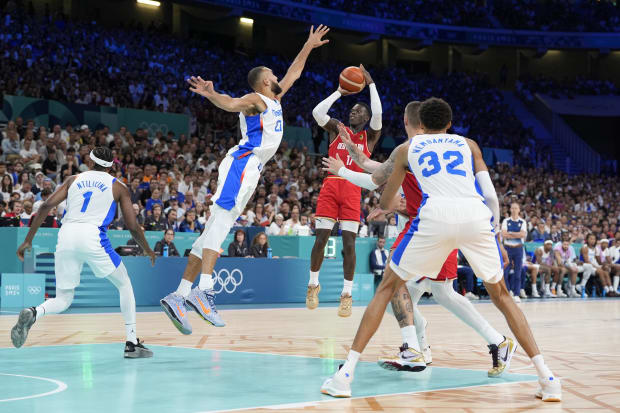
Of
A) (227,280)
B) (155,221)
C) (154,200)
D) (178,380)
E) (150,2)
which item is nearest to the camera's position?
(178,380)

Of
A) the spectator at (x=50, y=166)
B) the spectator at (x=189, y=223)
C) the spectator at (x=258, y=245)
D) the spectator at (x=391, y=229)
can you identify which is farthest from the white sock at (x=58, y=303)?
the spectator at (x=391, y=229)

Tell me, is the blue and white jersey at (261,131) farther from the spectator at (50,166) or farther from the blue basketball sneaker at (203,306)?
the spectator at (50,166)

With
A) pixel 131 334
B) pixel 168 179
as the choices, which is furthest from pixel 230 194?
pixel 168 179

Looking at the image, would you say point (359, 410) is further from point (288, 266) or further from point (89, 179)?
point (288, 266)

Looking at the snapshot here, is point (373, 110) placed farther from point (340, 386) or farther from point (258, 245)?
point (258, 245)

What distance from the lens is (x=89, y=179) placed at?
7.80 m

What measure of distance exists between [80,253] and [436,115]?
3723 mm

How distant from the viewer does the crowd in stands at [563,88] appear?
4312 centimetres

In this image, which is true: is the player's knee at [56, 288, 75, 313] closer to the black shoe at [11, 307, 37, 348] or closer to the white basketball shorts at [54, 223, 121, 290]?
the white basketball shorts at [54, 223, 121, 290]

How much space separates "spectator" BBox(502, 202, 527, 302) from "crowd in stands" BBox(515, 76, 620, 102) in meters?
25.4

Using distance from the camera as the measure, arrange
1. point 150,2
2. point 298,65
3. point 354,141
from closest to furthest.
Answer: point 298,65
point 354,141
point 150,2

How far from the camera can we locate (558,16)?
44.7m

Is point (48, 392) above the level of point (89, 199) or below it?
below

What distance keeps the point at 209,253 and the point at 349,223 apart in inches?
98.7
